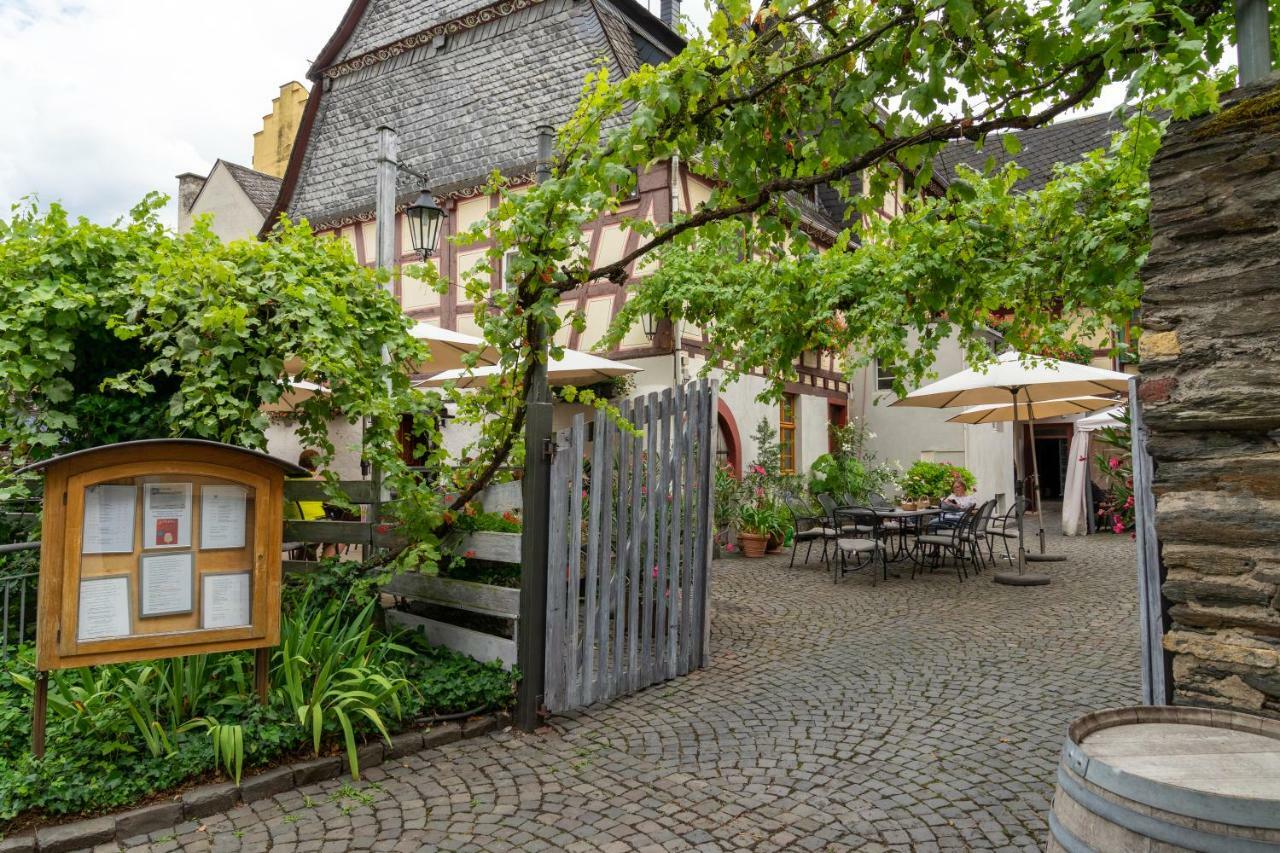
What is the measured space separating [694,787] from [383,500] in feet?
8.12

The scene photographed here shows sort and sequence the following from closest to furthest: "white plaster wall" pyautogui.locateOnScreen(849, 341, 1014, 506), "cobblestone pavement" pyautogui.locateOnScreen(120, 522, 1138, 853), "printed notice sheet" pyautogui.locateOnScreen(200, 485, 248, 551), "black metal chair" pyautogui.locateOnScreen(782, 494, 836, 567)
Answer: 1. "cobblestone pavement" pyautogui.locateOnScreen(120, 522, 1138, 853)
2. "printed notice sheet" pyautogui.locateOnScreen(200, 485, 248, 551)
3. "black metal chair" pyautogui.locateOnScreen(782, 494, 836, 567)
4. "white plaster wall" pyautogui.locateOnScreen(849, 341, 1014, 506)

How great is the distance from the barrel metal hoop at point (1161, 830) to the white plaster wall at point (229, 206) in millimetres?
19996

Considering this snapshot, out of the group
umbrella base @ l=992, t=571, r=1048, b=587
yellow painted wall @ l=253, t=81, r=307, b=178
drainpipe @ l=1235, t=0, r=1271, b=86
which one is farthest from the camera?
yellow painted wall @ l=253, t=81, r=307, b=178

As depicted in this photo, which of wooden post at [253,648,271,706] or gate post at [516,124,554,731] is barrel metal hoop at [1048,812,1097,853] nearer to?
gate post at [516,124,554,731]

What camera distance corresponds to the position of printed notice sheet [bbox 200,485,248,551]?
3654mm

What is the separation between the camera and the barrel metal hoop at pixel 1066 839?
1693mm

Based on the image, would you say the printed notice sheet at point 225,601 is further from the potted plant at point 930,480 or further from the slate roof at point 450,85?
the potted plant at point 930,480

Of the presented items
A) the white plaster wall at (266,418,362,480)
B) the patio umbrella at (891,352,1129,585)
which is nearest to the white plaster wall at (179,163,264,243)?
the white plaster wall at (266,418,362,480)

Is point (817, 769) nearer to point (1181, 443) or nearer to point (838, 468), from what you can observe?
point (1181, 443)

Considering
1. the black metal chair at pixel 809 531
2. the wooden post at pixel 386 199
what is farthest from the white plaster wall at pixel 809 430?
the wooden post at pixel 386 199

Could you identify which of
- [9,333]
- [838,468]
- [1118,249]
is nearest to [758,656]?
[1118,249]

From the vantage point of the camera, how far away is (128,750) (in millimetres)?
3387

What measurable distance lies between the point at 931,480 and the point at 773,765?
41.0 ft

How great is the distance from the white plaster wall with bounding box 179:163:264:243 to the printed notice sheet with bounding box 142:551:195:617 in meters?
17.1
